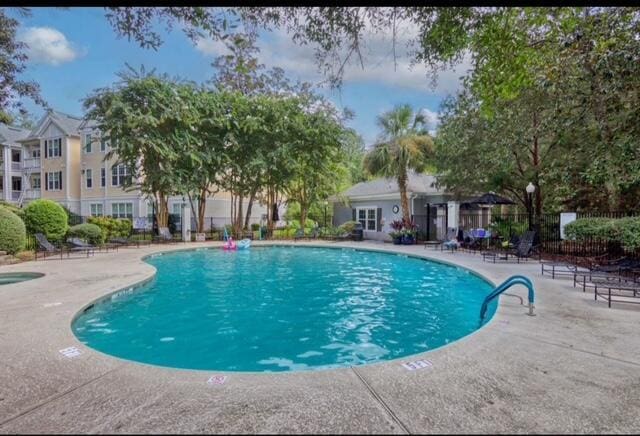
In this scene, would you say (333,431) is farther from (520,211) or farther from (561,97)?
(520,211)

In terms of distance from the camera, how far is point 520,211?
23484 mm

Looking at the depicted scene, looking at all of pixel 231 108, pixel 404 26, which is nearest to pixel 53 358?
pixel 404 26

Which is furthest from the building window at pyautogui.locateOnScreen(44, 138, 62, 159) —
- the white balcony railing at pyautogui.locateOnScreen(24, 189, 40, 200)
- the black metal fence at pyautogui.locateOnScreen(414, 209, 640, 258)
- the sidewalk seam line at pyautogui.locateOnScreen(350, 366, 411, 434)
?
the sidewalk seam line at pyautogui.locateOnScreen(350, 366, 411, 434)

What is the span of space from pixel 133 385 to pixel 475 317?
5.93 metres

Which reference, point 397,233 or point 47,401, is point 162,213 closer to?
point 397,233

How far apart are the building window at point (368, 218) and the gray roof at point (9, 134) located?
31.2 metres

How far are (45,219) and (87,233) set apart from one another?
1.97m

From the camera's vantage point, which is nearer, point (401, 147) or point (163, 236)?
point (401, 147)

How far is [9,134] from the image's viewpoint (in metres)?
32.4

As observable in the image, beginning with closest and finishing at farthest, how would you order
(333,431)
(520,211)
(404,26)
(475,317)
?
(333,431) → (404,26) → (475,317) → (520,211)

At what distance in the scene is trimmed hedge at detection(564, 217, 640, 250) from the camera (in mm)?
8664

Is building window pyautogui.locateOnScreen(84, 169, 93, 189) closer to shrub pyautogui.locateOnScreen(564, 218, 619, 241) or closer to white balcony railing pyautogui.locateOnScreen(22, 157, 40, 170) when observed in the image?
white balcony railing pyautogui.locateOnScreen(22, 157, 40, 170)

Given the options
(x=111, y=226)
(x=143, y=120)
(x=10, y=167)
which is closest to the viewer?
(x=143, y=120)

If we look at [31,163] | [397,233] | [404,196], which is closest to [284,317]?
[397,233]
